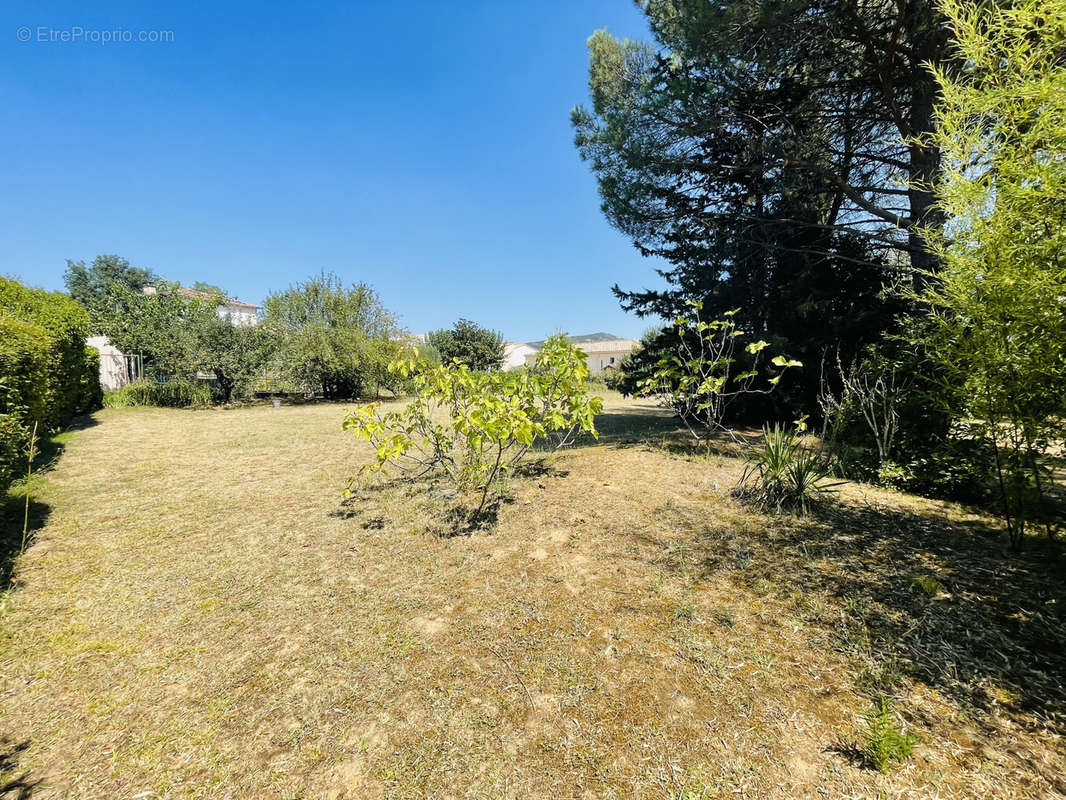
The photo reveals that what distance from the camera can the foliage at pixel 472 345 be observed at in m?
24.1

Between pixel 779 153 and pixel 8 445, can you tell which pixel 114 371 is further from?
pixel 779 153

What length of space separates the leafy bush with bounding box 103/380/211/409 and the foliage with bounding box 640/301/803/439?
49.4 ft

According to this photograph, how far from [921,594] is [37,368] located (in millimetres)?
8367

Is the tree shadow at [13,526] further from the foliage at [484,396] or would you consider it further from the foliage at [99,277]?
the foliage at [99,277]

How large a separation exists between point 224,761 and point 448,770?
3.06ft

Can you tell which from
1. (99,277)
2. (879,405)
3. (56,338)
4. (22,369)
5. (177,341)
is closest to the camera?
(22,369)

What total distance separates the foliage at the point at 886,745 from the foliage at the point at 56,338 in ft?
23.7

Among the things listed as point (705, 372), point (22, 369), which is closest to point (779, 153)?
point (705, 372)


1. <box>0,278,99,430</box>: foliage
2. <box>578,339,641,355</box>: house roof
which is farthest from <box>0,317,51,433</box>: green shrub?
<box>578,339,641,355</box>: house roof

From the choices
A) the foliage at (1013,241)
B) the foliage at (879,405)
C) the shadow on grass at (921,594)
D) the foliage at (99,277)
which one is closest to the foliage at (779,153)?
the foliage at (879,405)

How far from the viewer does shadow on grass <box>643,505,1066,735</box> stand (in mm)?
1764

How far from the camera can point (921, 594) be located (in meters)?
2.38

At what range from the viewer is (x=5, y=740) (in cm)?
168

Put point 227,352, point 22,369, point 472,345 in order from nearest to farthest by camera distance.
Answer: point 22,369, point 227,352, point 472,345
